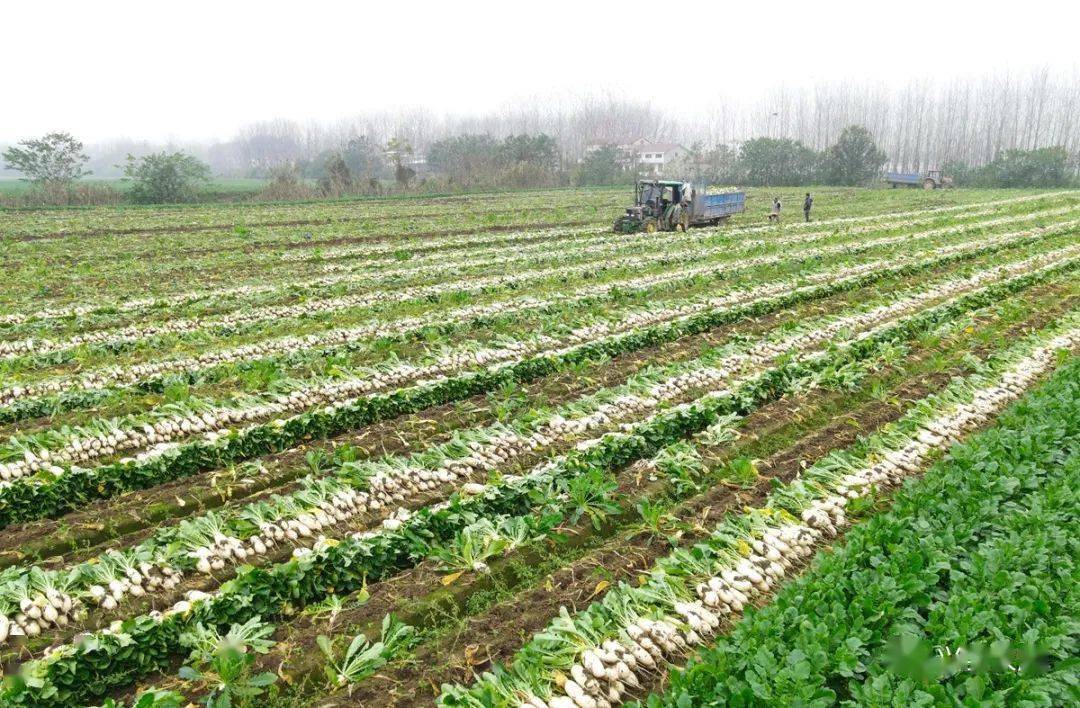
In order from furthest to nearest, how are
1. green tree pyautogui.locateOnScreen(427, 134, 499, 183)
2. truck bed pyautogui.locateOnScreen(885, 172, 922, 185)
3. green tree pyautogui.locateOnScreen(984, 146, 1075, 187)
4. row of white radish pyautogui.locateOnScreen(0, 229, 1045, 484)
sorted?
green tree pyautogui.locateOnScreen(427, 134, 499, 183)
truck bed pyautogui.locateOnScreen(885, 172, 922, 185)
green tree pyautogui.locateOnScreen(984, 146, 1075, 187)
row of white radish pyautogui.locateOnScreen(0, 229, 1045, 484)

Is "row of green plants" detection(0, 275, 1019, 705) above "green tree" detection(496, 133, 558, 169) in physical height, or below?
below

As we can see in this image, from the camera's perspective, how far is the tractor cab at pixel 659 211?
1063 inches

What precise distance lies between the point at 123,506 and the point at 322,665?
332cm

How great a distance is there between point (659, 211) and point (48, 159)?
146ft

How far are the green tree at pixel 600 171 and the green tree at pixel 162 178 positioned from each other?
115 feet

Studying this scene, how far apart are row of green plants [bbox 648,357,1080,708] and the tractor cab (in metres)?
22.0

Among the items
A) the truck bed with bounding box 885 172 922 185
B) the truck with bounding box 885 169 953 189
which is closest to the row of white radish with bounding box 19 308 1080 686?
the truck with bounding box 885 169 953 189

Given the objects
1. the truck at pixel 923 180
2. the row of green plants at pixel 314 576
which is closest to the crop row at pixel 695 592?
the row of green plants at pixel 314 576

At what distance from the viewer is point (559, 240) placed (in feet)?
86.9

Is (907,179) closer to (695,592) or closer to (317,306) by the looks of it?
(317,306)

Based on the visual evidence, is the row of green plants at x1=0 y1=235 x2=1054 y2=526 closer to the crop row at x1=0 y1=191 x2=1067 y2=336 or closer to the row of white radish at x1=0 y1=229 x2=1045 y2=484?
the row of white radish at x1=0 y1=229 x2=1045 y2=484

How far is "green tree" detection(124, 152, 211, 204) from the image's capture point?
151 ft

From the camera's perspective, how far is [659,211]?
2698 cm

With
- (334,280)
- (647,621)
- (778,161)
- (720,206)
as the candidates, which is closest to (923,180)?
(778,161)
